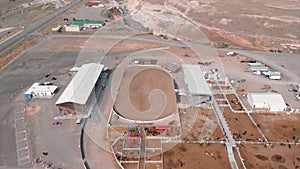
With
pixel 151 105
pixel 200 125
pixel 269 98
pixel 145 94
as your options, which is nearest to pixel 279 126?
pixel 269 98

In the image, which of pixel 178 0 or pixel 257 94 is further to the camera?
pixel 178 0

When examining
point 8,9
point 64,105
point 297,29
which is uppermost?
point 8,9

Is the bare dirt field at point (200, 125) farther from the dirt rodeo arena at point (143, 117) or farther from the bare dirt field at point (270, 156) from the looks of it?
the bare dirt field at point (270, 156)

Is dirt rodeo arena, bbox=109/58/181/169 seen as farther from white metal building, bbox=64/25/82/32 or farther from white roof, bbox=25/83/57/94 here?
white metal building, bbox=64/25/82/32

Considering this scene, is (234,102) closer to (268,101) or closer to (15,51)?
(268,101)

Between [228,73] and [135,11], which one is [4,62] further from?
[135,11]

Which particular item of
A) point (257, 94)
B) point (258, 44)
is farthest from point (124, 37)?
point (257, 94)

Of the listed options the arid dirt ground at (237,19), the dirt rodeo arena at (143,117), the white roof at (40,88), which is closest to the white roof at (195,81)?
the dirt rodeo arena at (143,117)
